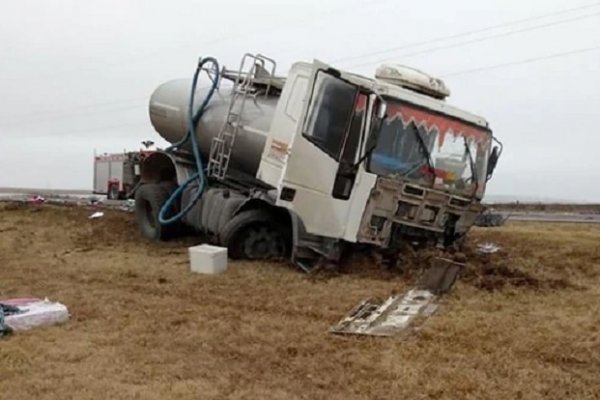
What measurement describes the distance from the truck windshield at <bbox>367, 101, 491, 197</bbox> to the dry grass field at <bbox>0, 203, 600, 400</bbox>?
1.10 m

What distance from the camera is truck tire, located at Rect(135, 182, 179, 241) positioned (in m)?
11.8

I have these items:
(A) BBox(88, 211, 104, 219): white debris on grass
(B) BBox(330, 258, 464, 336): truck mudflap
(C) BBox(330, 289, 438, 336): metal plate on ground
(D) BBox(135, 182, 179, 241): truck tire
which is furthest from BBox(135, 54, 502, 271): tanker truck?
(A) BBox(88, 211, 104, 219): white debris on grass

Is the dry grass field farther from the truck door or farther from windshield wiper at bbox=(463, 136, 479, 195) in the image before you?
windshield wiper at bbox=(463, 136, 479, 195)

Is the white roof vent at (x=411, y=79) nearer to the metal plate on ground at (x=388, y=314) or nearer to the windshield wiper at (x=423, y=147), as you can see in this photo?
the windshield wiper at (x=423, y=147)

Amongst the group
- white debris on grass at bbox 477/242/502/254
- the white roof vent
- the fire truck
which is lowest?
the fire truck

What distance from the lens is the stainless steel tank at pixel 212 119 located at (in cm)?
995

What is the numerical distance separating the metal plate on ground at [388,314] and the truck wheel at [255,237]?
2572 mm

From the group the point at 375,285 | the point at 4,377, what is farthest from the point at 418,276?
the point at 4,377

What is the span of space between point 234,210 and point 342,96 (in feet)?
8.17

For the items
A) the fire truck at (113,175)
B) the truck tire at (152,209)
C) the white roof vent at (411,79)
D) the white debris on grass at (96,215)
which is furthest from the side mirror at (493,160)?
the fire truck at (113,175)

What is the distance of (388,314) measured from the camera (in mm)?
6520

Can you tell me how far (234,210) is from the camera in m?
9.79

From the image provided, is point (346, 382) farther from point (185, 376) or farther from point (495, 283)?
point (495, 283)

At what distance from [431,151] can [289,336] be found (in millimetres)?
3797
